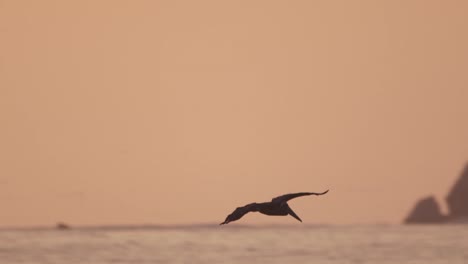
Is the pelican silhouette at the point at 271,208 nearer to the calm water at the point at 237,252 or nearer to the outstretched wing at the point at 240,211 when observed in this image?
the outstretched wing at the point at 240,211

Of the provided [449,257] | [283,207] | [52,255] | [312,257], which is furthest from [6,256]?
[283,207]

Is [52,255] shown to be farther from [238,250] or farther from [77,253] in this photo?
[238,250]

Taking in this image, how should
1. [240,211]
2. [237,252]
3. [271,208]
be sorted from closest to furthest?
[240,211]
[271,208]
[237,252]

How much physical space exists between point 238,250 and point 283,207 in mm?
98878

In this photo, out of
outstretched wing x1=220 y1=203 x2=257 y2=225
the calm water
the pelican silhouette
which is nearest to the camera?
outstretched wing x1=220 y1=203 x2=257 y2=225

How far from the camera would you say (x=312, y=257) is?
110 m

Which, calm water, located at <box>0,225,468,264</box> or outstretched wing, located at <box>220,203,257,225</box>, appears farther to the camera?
calm water, located at <box>0,225,468,264</box>

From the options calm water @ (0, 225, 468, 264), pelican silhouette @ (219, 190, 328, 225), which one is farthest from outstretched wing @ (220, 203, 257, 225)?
calm water @ (0, 225, 468, 264)

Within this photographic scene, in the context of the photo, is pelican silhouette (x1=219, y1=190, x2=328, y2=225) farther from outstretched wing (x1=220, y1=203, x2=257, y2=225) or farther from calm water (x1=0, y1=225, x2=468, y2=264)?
calm water (x1=0, y1=225, x2=468, y2=264)

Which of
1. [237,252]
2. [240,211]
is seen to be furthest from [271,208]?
[237,252]

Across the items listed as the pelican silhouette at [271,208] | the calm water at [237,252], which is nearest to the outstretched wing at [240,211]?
the pelican silhouette at [271,208]

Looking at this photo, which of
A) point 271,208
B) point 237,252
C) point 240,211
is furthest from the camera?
point 237,252

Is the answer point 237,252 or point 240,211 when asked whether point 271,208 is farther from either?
point 237,252

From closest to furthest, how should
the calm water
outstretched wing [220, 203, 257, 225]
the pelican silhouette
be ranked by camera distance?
outstretched wing [220, 203, 257, 225]
the pelican silhouette
the calm water
